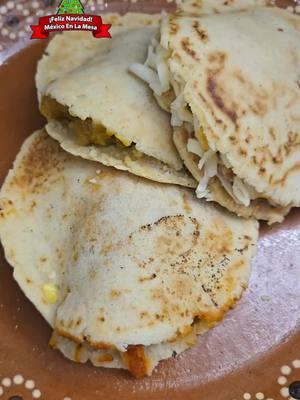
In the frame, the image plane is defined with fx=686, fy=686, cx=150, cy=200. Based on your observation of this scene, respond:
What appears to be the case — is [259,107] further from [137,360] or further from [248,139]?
[137,360]

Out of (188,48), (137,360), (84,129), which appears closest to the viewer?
(137,360)

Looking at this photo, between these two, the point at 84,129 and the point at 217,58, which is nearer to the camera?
the point at 217,58

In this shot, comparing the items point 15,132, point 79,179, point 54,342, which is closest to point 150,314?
point 54,342

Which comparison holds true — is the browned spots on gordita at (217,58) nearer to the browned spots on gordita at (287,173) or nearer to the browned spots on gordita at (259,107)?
the browned spots on gordita at (259,107)

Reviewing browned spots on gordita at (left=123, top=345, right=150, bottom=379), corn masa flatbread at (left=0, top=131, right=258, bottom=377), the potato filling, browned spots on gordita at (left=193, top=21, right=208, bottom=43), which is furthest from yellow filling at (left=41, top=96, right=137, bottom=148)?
browned spots on gordita at (left=123, top=345, right=150, bottom=379)

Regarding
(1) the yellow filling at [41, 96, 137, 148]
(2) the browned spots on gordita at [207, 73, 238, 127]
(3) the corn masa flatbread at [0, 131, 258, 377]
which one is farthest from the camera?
(1) the yellow filling at [41, 96, 137, 148]

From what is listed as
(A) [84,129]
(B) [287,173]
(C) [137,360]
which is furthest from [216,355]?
(A) [84,129]

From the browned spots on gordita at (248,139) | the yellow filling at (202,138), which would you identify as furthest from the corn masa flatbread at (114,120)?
the browned spots on gordita at (248,139)

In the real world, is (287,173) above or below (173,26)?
below

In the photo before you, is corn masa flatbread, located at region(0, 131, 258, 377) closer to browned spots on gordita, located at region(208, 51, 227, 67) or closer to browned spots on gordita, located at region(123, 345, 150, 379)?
browned spots on gordita, located at region(123, 345, 150, 379)
